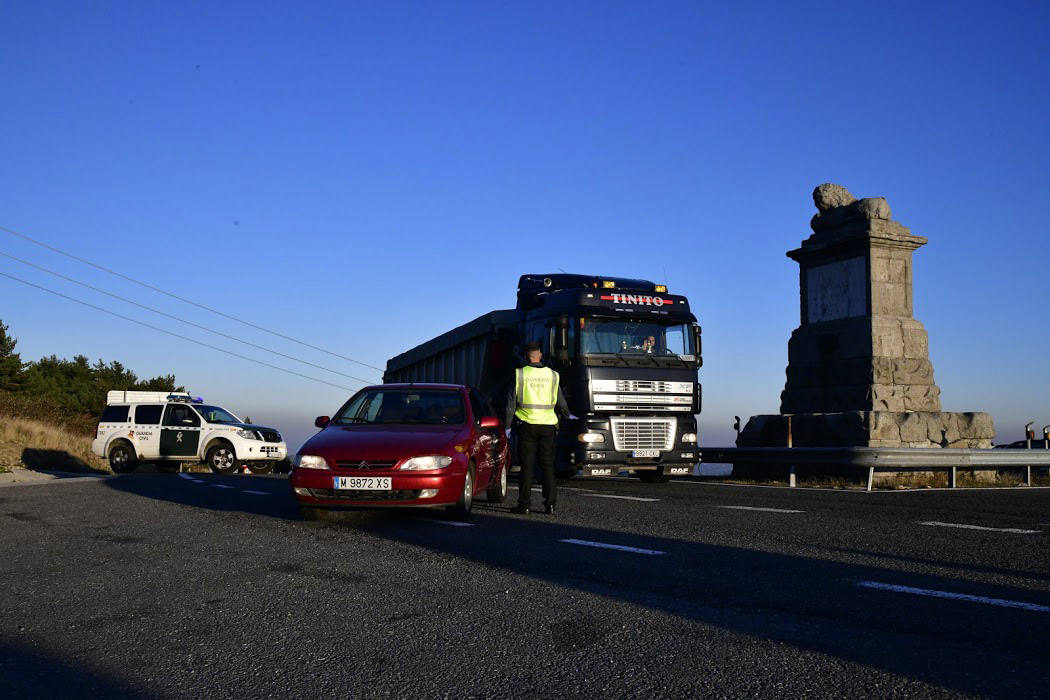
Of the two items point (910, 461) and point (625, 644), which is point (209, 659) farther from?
point (910, 461)

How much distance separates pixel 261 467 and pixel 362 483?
18.0 metres

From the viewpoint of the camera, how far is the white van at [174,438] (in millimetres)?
24812

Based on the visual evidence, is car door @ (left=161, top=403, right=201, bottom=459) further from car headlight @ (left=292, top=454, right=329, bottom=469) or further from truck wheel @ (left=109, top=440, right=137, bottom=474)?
car headlight @ (left=292, top=454, right=329, bottom=469)

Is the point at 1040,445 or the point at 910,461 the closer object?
the point at 910,461

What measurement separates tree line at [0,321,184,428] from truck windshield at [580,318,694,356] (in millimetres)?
49605

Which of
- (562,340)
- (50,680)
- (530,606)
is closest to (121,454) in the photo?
(562,340)

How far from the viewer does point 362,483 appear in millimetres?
9625

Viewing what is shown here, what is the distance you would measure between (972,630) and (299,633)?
131 inches

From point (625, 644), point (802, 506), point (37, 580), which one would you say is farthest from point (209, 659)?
point (802, 506)

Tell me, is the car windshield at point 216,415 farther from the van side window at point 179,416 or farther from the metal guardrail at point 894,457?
the metal guardrail at point 894,457

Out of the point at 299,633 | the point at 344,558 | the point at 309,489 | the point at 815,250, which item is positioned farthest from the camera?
the point at 815,250

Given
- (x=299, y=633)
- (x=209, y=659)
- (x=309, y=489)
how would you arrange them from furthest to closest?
(x=309, y=489) < (x=299, y=633) < (x=209, y=659)

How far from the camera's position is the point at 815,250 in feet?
71.9

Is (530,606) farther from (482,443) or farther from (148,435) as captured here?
(148,435)
